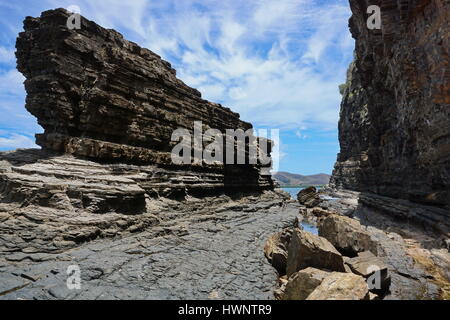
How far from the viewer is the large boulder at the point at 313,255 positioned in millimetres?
8047

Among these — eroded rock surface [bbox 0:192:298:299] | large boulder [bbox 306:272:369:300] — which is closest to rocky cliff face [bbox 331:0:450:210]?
eroded rock surface [bbox 0:192:298:299]

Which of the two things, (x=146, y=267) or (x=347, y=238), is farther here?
(x=347, y=238)

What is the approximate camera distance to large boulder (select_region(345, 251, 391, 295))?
815 centimetres

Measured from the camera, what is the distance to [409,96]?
2673 cm

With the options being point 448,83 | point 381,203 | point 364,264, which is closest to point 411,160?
point 381,203

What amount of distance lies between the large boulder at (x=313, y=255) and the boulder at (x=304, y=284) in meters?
0.59

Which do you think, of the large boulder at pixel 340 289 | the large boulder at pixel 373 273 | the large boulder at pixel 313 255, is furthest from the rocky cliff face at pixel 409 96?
the large boulder at pixel 340 289

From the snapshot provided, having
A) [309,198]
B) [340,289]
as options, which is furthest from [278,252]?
[309,198]

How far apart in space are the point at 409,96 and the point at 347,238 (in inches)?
934

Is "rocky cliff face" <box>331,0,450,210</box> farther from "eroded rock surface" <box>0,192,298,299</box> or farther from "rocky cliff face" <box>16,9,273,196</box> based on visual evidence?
"rocky cliff face" <box>16,9,273,196</box>

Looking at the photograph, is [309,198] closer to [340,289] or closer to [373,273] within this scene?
[373,273]

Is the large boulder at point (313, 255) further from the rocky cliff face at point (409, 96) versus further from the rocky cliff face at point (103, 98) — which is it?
the rocky cliff face at point (409, 96)

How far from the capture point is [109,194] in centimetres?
1258

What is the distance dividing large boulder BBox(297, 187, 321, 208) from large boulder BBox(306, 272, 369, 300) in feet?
116
